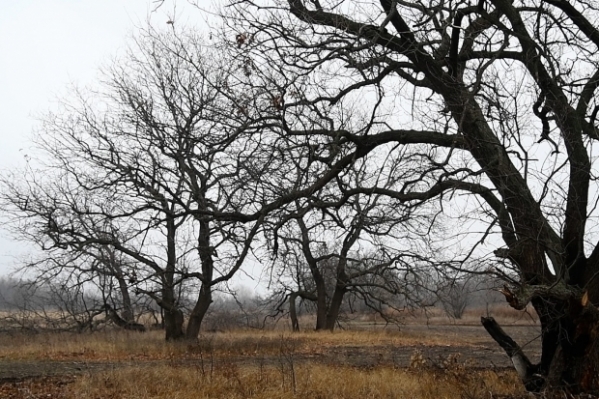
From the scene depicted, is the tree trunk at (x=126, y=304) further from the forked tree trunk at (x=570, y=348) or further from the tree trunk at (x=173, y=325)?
the forked tree trunk at (x=570, y=348)

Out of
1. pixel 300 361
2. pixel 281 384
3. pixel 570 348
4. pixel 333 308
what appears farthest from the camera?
pixel 333 308

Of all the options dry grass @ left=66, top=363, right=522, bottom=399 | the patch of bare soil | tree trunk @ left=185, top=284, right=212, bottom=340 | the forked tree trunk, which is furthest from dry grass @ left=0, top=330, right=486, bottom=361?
the forked tree trunk

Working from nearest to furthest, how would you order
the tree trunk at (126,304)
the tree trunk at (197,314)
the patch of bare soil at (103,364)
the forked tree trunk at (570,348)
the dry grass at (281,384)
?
the forked tree trunk at (570,348)
the dry grass at (281,384)
the patch of bare soil at (103,364)
the tree trunk at (126,304)
the tree trunk at (197,314)

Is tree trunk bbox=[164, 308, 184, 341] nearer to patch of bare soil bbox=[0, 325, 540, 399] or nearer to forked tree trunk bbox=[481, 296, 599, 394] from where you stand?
patch of bare soil bbox=[0, 325, 540, 399]

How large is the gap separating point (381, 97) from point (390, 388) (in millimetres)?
4463

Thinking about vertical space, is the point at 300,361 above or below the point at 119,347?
below

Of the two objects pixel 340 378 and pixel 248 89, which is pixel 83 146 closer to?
pixel 248 89

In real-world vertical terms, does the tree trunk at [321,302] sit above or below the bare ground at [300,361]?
above

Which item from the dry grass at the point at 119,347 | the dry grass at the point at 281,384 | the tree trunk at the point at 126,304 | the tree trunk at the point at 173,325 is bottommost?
the dry grass at the point at 281,384

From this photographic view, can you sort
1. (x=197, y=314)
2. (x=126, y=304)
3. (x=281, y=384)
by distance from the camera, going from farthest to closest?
1. (x=126, y=304)
2. (x=197, y=314)
3. (x=281, y=384)

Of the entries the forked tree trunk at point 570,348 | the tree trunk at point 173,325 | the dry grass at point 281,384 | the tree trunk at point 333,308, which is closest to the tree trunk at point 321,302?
the tree trunk at point 333,308

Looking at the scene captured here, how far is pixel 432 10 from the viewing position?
811 centimetres

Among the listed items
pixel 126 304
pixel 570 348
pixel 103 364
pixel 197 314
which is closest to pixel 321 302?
pixel 197 314

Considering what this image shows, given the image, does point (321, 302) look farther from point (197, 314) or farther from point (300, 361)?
point (300, 361)
